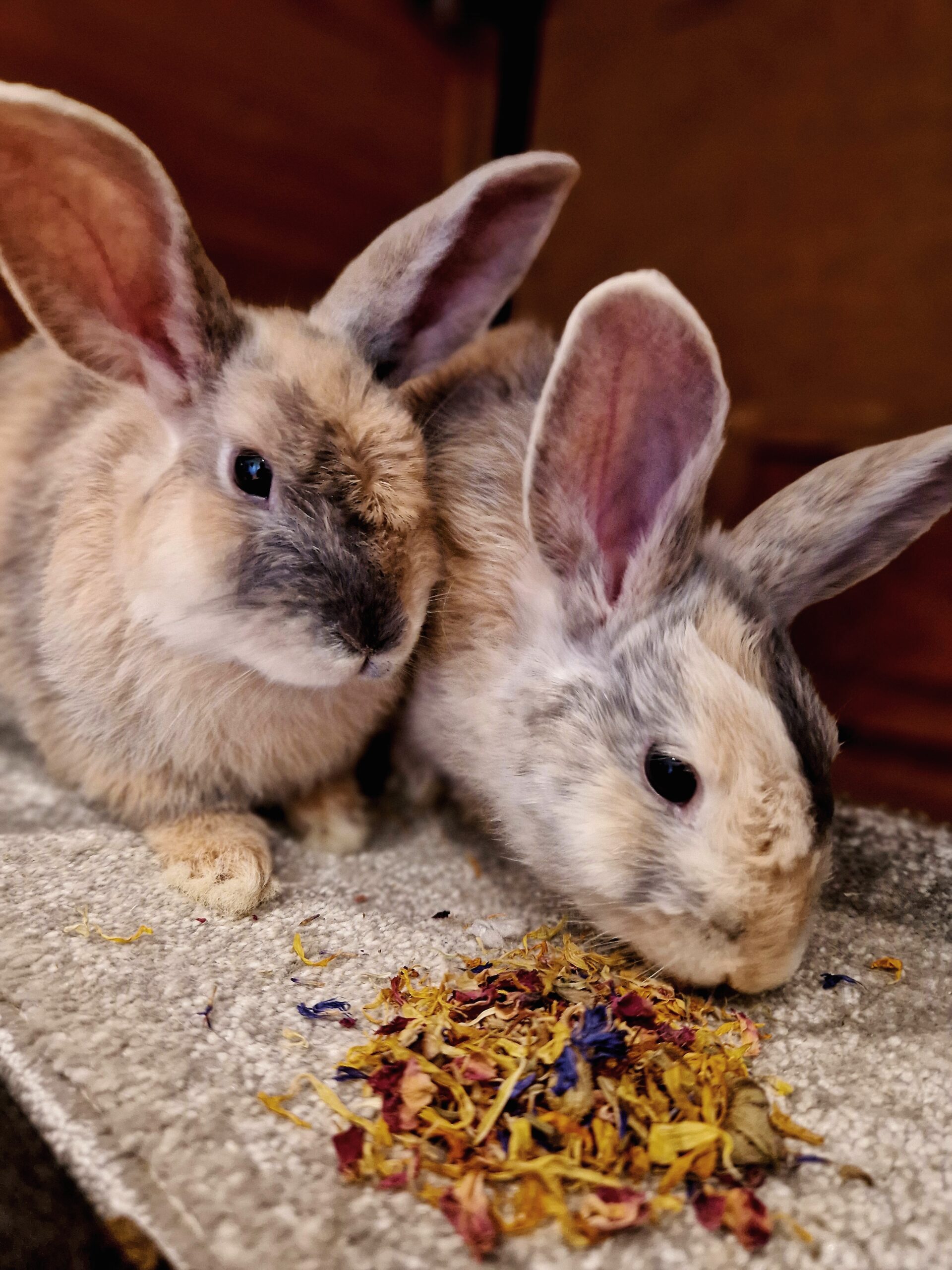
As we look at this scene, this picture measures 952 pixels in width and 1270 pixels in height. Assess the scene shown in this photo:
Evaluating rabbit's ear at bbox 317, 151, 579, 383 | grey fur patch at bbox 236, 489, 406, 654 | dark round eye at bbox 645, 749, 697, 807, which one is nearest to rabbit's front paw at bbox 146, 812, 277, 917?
grey fur patch at bbox 236, 489, 406, 654

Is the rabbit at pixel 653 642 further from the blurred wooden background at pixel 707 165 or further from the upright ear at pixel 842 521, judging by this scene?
the blurred wooden background at pixel 707 165

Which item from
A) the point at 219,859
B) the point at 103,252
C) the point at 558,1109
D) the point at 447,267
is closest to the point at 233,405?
the point at 103,252

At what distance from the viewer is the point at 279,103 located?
1.66m

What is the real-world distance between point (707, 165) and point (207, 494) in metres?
1.36

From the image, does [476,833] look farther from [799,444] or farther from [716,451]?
[799,444]

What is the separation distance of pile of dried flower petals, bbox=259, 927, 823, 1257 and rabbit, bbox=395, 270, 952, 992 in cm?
10

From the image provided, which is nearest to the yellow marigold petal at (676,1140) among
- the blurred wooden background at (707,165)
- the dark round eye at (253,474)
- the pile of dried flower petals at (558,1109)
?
the pile of dried flower petals at (558,1109)

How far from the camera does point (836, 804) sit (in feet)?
4.07

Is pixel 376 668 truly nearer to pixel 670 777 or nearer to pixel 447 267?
pixel 670 777

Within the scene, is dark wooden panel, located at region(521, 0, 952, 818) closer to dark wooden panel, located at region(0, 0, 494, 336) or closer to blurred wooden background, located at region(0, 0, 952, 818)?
blurred wooden background, located at region(0, 0, 952, 818)

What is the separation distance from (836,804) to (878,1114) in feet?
1.67

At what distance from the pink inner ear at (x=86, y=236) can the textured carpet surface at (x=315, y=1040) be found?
0.55m

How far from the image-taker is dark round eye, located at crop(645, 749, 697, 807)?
0.84m

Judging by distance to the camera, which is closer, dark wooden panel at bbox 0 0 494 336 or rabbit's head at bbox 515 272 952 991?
rabbit's head at bbox 515 272 952 991
